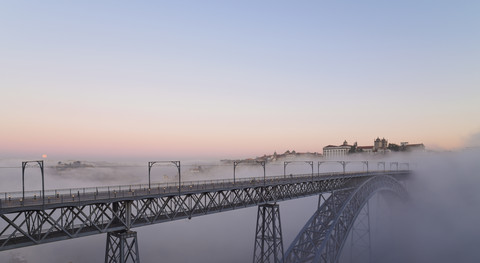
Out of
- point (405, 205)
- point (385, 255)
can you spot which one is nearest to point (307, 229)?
point (385, 255)

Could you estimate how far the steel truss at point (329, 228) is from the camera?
49.4 metres

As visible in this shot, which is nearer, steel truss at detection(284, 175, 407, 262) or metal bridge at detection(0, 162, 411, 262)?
metal bridge at detection(0, 162, 411, 262)

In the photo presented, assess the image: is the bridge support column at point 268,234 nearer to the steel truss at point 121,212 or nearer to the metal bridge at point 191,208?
the metal bridge at point 191,208

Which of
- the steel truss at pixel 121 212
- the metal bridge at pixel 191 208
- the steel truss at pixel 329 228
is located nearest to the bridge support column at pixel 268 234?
the metal bridge at pixel 191 208

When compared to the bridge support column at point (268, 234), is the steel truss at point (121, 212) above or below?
above

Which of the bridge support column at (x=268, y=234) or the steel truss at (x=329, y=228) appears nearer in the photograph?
the bridge support column at (x=268, y=234)

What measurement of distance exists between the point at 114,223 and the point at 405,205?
92.1 meters

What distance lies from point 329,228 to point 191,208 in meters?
26.5

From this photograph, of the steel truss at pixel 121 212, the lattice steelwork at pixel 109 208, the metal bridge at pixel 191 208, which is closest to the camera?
the lattice steelwork at pixel 109 208

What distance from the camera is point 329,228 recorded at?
51.8 meters

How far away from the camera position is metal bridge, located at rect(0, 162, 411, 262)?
2545 centimetres

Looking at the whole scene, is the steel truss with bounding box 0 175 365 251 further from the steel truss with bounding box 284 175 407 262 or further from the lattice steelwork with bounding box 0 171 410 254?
the steel truss with bounding box 284 175 407 262

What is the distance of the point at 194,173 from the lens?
536ft

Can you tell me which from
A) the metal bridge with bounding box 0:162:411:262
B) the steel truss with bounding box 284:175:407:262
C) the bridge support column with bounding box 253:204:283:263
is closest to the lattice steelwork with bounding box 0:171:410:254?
the metal bridge with bounding box 0:162:411:262
